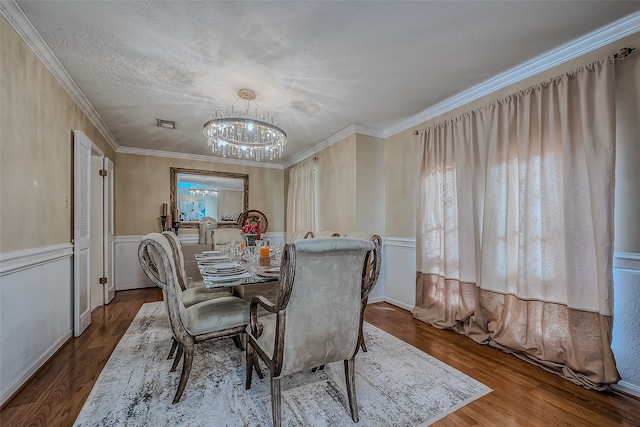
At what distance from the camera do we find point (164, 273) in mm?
1652

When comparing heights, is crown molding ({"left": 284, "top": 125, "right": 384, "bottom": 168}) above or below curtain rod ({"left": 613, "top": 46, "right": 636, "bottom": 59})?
above

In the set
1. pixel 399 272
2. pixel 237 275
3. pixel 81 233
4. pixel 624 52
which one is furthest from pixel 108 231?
pixel 624 52

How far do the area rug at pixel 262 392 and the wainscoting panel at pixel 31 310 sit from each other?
47cm

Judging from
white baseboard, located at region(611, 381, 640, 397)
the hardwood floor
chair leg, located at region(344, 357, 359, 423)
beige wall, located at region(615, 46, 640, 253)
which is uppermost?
beige wall, located at region(615, 46, 640, 253)

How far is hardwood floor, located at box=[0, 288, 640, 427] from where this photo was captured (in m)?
1.56

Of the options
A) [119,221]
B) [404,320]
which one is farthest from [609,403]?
[119,221]

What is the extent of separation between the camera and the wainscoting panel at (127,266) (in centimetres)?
461

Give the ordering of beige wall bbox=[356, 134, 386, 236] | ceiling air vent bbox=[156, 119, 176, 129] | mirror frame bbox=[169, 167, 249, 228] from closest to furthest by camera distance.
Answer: ceiling air vent bbox=[156, 119, 176, 129]
beige wall bbox=[356, 134, 386, 236]
mirror frame bbox=[169, 167, 249, 228]

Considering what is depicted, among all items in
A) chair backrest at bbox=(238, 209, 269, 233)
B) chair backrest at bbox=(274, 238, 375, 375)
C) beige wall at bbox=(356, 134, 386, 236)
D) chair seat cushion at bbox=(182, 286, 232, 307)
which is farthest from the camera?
chair backrest at bbox=(238, 209, 269, 233)

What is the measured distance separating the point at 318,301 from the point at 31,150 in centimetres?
242

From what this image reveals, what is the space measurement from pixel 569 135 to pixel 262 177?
5015 mm

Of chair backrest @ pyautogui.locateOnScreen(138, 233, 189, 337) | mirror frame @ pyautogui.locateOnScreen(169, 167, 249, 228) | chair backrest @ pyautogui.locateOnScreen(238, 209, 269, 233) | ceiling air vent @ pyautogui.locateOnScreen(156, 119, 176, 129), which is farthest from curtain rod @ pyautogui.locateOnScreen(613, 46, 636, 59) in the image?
mirror frame @ pyautogui.locateOnScreen(169, 167, 249, 228)

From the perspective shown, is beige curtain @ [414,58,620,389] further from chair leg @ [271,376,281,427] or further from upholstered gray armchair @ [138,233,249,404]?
upholstered gray armchair @ [138,233,249,404]

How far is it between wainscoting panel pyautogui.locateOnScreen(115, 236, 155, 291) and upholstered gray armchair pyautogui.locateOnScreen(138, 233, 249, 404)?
3675 mm
